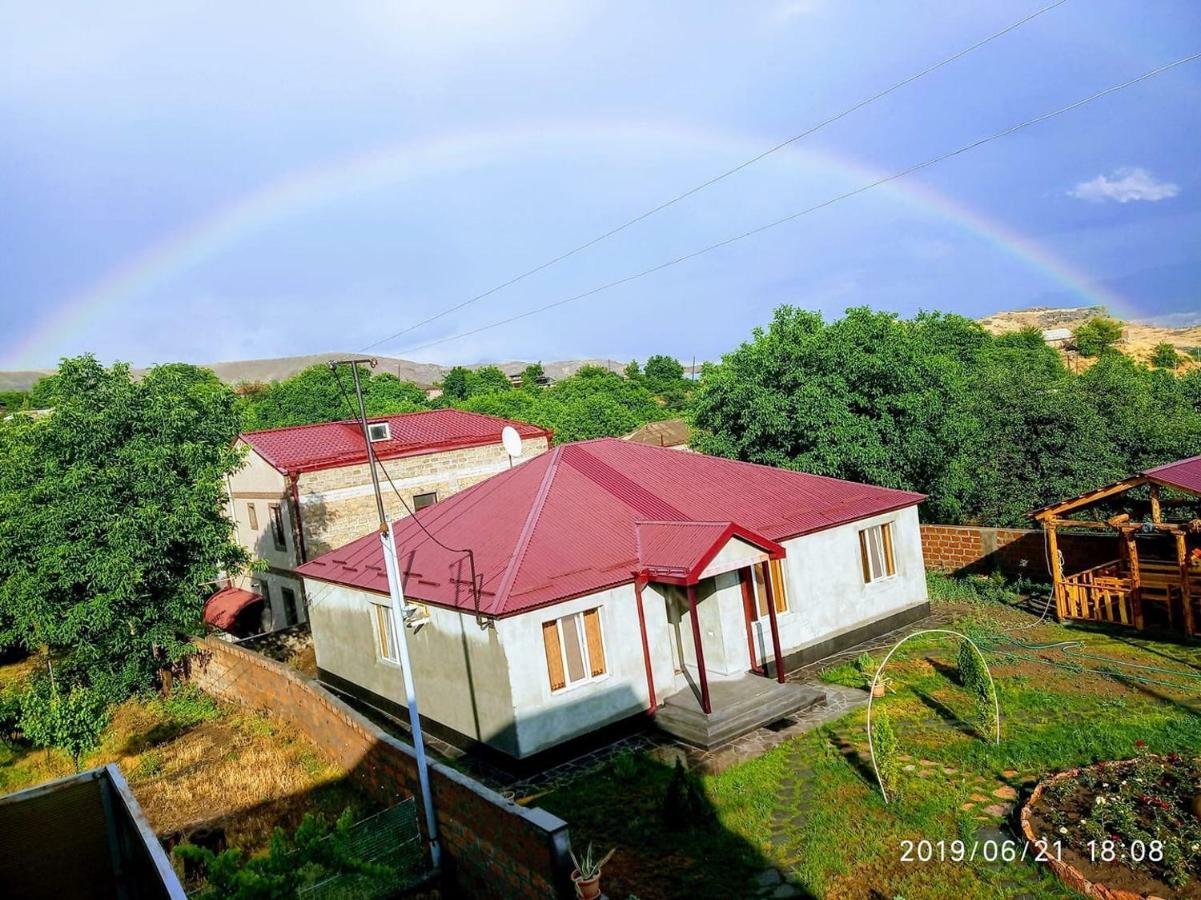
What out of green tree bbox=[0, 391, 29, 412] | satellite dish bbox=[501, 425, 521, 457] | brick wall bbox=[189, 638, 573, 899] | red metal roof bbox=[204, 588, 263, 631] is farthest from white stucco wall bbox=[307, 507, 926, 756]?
green tree bbox=[0, 391, 29, 412]

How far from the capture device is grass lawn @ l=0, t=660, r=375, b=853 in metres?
12.7

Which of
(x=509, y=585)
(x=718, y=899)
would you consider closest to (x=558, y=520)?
(x=509, y=585)

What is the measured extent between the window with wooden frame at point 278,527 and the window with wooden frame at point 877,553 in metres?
19.7

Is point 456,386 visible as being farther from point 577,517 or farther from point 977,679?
point 977,679

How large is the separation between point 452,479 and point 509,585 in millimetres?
18470

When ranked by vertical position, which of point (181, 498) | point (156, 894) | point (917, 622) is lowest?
point (917, 622)

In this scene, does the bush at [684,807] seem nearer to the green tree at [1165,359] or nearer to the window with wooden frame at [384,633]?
the window with wooden frame at [384,633]

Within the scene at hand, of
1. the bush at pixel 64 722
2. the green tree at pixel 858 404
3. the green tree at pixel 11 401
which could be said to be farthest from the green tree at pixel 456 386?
the bush at pixel 64 722

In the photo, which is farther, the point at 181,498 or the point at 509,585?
the point at 181,498

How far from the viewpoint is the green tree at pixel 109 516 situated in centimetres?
1709

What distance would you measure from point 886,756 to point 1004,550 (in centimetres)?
1354

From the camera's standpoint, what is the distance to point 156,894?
25.4 ft

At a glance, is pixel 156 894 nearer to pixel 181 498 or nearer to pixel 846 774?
pixel 846 774

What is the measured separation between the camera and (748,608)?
49.8ft
